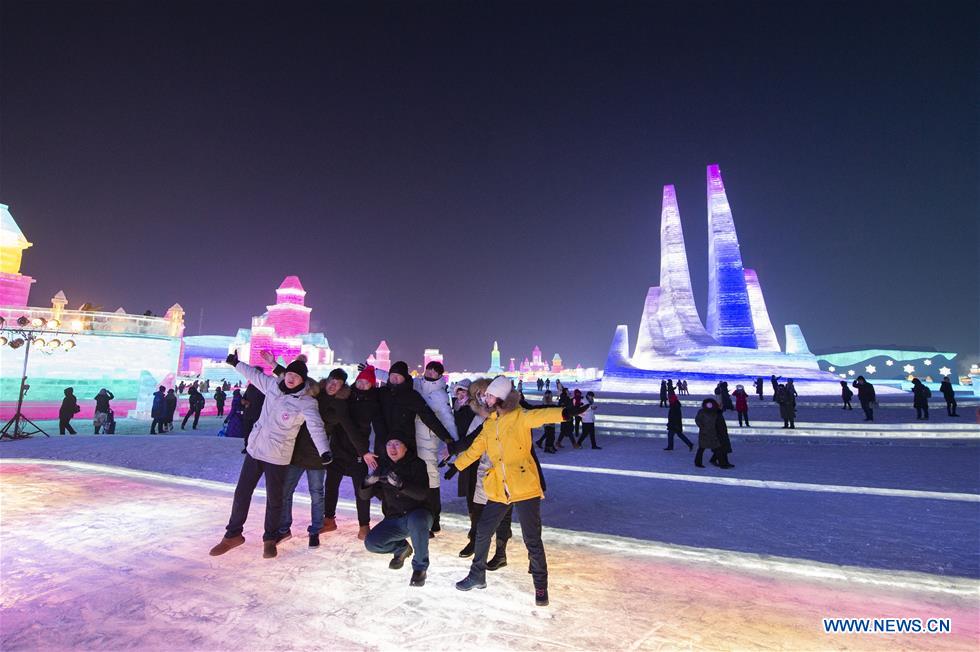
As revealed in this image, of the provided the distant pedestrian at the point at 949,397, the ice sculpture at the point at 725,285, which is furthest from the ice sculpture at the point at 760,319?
the distant pedestrian at the point at 949,397

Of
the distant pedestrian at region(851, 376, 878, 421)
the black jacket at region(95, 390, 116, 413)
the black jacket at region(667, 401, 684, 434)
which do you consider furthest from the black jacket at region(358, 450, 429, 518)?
the distant pedestrian at region(851, 376, 878, 421)

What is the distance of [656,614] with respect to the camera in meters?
2.97

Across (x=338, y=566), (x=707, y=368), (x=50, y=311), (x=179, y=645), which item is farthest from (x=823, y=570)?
(x=50, y=311)

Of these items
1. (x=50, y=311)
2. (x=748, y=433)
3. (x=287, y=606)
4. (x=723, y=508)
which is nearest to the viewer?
(x=287, y=606)

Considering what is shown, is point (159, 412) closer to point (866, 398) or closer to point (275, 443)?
point (275, 443)

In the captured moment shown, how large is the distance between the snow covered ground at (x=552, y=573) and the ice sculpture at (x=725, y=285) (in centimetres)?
2618

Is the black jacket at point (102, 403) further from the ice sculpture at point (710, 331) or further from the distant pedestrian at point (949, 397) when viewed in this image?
the ice sculpture at point (710, 331)

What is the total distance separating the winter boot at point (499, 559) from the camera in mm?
3764

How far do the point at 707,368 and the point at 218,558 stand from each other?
102 ft

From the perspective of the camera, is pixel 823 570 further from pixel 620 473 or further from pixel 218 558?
pixel 218 558

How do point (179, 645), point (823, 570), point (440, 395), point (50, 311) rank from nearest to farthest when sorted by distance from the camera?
point (179, 645) < point (823, 570) < point (440, 395) < point (50, 311)

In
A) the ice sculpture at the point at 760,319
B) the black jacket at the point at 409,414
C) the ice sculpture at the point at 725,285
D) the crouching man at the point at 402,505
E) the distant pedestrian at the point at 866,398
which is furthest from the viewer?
the ice sculpture at the point at 760,319

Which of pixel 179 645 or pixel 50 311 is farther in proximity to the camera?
pixel 50 311

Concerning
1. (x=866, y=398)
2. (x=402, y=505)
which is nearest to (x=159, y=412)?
(x=402, y=505)
